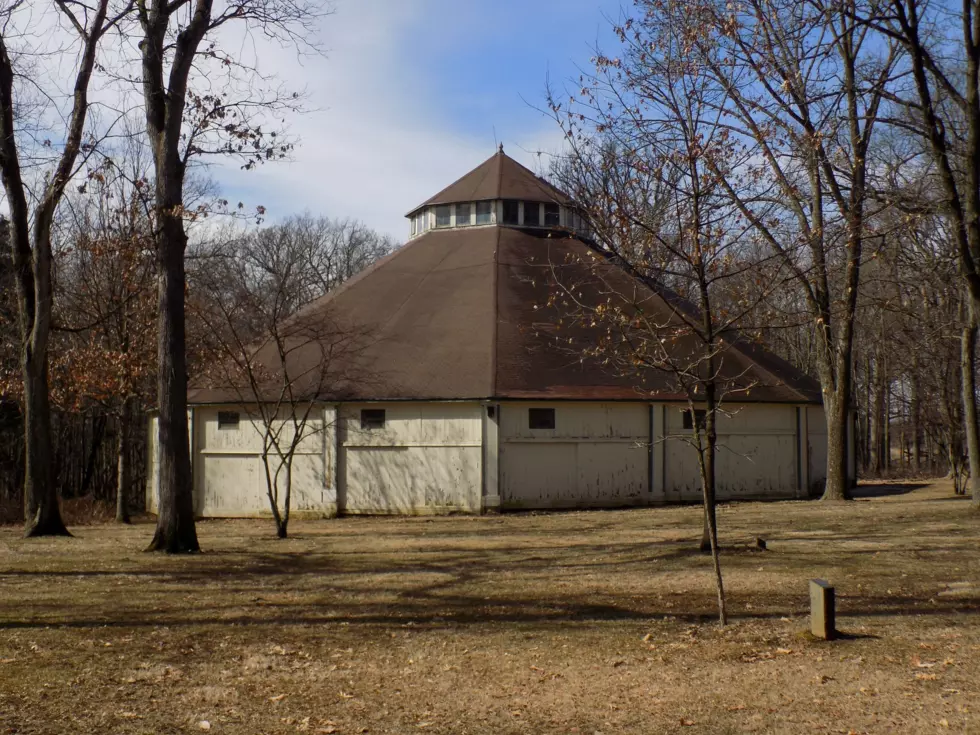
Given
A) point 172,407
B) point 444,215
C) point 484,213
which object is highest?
point 444,215

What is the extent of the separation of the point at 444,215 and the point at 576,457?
10268 mm

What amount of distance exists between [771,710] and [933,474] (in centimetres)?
3628

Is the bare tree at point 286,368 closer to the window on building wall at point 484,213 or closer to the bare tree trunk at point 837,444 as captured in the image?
the window on building wall at point 484,213

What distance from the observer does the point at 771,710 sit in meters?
6.01

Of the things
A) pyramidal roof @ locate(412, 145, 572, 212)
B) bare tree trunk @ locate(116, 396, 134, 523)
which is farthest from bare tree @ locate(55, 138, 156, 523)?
pyramidal roof @ locate(412, 145, 572, 212)

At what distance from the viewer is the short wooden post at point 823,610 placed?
24.7 ft

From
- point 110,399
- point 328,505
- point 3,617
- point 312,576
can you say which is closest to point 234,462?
point 328,505

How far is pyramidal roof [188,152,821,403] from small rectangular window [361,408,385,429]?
41 centimetres

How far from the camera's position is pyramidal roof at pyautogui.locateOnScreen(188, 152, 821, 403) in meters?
21.0

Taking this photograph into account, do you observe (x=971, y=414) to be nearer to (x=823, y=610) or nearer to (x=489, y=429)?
(x=489, y=429)

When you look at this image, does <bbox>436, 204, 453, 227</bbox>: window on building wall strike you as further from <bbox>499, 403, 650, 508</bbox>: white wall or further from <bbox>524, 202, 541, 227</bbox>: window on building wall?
<bbox>499, 403, 650, 508</bbox>: white wall

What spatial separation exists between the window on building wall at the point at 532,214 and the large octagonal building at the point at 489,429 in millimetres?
3109

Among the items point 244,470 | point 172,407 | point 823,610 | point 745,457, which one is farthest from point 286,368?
point 823,610

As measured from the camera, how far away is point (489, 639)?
26.2 feet
